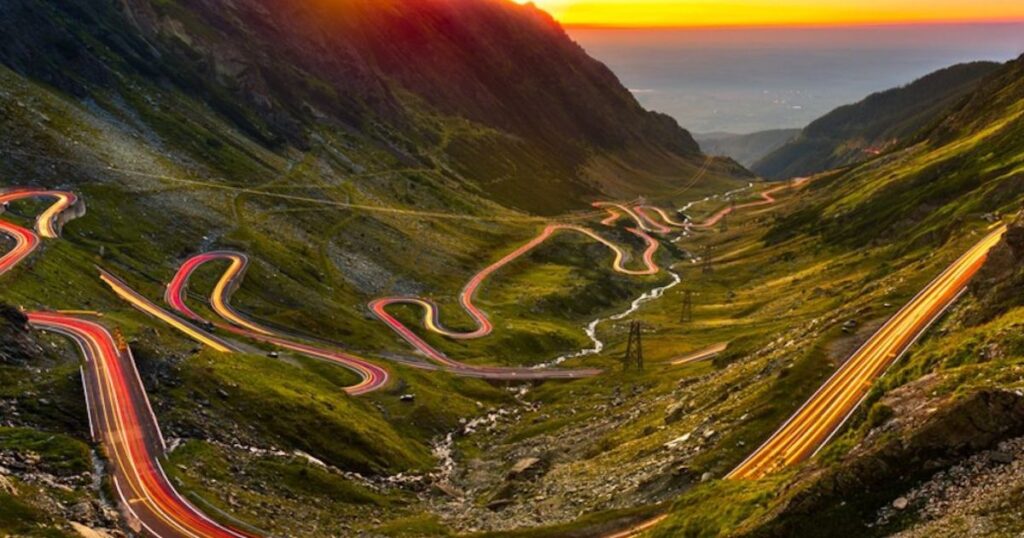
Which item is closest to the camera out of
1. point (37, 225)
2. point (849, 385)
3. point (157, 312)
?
point (849, 385)

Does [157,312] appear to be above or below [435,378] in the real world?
above

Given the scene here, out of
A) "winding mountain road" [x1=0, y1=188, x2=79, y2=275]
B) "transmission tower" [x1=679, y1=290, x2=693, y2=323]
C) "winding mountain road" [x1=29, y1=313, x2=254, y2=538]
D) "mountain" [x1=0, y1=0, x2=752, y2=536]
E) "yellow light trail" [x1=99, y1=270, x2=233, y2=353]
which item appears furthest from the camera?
"transmission tower" [x1=679, y1=290, x2=693, y2=323]

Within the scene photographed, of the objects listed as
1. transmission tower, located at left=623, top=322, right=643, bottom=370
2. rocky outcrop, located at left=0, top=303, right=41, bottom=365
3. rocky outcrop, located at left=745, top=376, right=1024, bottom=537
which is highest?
rocky outcrop, located at left=745, top=376, right=1024, bottom=537

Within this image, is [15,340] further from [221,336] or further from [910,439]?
[910,439]

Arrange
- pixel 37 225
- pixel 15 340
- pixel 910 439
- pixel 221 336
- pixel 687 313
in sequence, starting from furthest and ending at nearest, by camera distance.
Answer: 1. pixel 687 313
2. pixel 37 225
3. pixel 221 336
4. pixel 15 340
5. pixel 910 439

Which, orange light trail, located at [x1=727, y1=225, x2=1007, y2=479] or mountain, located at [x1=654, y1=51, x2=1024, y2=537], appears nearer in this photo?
mountain, located at [x1=654, y1=51, x2=1024, y2=537]

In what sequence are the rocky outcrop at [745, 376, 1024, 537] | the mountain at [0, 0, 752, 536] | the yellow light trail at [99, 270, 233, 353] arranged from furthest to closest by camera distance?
the yellow light trail at [99, 270, 233, 353] < the mountain at [0, 0, 752, 536] < the rocky outcrop at [745, 376, 1024, 537]

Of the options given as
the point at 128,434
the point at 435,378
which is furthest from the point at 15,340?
the point at 435,378

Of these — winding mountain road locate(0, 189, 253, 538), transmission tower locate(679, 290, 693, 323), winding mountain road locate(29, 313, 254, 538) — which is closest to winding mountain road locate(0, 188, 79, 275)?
winding mountain road locate(0, 189, 253, 538)

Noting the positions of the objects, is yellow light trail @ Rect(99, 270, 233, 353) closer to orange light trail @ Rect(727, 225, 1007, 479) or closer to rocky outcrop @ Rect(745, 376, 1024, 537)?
orange light trail @ Rect(727, 225, 1007, 479)

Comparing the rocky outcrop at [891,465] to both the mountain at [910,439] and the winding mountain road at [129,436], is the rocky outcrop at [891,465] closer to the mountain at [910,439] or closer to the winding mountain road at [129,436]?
the mountain at [910,439]

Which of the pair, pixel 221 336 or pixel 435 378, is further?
pixel 435 378

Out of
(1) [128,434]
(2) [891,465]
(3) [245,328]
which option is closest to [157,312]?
(3) [245,328]

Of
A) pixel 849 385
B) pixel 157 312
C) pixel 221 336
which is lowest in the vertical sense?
pixel 221 336
